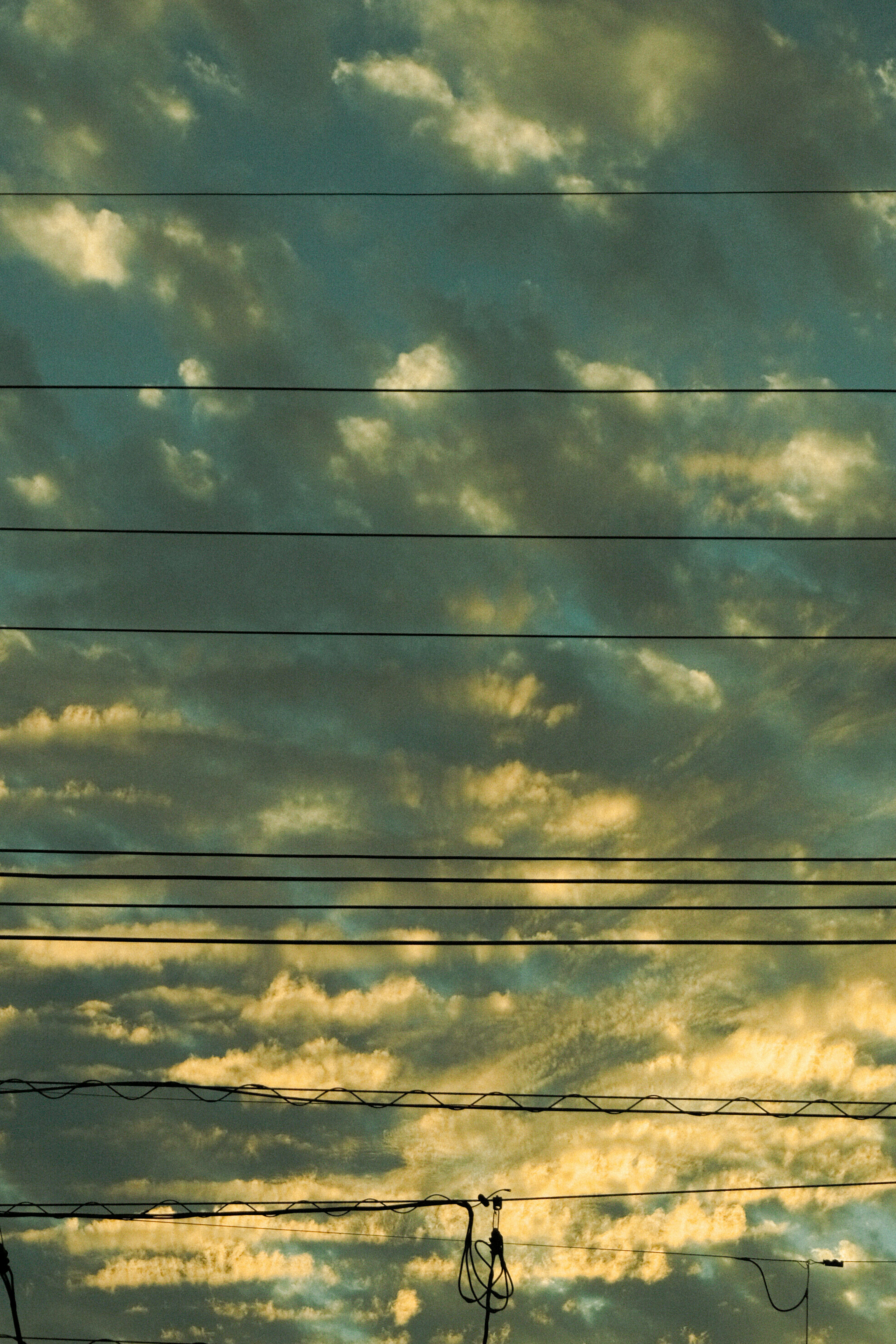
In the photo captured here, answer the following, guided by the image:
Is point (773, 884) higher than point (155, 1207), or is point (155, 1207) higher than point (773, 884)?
point (773, 884)

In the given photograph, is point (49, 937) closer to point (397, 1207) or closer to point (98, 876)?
point (98, 876)

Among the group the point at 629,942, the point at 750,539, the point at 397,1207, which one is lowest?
the point at 397,1207

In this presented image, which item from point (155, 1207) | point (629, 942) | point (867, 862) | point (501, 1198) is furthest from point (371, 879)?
point (501, 1198)

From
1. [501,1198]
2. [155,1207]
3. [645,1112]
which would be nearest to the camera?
[645,1112]

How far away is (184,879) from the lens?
14.1 m

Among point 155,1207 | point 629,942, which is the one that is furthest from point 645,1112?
point 155,1207

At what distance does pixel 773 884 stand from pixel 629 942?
65.4 inches

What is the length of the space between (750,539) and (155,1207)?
1313 centimetres

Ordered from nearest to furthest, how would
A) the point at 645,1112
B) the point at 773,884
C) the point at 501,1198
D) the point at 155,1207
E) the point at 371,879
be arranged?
the point at 371,879 < the point at 773,884 < the point at 645,1112 < the point at 155,1207 < the point at 501,1198

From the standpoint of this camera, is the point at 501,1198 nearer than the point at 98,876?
No

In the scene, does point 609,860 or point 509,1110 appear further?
point 509,1110

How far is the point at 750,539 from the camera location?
14.8 m

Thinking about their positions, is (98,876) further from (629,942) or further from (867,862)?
(867,862)

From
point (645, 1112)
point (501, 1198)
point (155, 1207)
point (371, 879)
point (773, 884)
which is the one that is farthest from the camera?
point (501, 1198)
